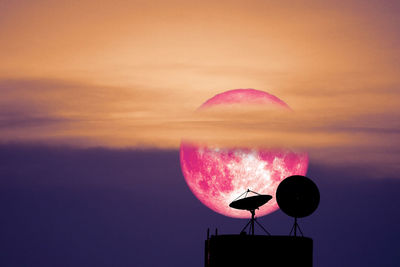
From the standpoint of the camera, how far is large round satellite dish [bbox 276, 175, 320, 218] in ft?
153

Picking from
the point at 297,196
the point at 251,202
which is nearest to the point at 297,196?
the point at 297,196

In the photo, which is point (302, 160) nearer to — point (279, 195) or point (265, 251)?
point (279, 195)

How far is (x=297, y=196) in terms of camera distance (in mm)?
46812

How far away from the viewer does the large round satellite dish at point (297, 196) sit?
Result: 4678 centimetres

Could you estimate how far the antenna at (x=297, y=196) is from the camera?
46781 millimetres

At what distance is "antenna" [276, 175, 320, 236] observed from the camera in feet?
153

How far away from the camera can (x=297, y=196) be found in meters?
46.8

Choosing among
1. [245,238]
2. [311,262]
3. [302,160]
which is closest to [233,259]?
[245,238]

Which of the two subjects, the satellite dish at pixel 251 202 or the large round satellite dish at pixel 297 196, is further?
the large round satellite dish at pixel 297 196

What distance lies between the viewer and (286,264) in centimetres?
4519

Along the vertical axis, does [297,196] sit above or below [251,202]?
above

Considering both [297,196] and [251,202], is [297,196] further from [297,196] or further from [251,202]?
[251,202]

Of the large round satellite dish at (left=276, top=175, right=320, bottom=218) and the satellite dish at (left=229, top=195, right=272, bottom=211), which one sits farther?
the large round satellite dish at (left=276, top=175, right=320, bottom=218)

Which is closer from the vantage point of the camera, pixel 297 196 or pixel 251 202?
pixel 251 202
